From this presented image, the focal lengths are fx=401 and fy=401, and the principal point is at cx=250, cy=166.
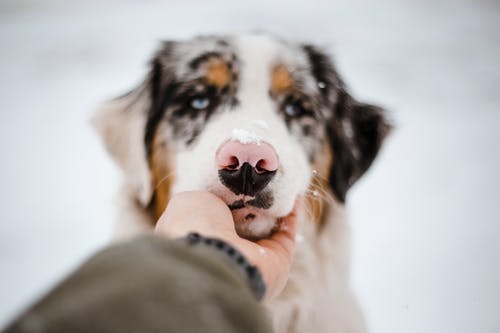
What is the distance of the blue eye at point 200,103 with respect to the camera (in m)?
1.73

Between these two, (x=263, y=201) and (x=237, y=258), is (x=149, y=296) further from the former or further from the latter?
Result: (x=263, y=201)

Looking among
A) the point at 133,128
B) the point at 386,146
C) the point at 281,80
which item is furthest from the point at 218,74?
the point at 386,146

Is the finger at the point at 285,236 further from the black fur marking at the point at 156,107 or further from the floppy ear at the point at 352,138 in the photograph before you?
the black fur marking at the point at 156,107

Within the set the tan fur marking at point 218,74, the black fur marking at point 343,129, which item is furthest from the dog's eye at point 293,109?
the tan fur marking at point 218,74

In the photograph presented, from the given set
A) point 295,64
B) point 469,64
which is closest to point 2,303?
point 295,64

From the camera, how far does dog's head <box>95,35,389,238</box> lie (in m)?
1.41

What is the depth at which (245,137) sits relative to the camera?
1210 mm

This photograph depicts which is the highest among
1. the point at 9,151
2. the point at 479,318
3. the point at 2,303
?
the point at 479,318

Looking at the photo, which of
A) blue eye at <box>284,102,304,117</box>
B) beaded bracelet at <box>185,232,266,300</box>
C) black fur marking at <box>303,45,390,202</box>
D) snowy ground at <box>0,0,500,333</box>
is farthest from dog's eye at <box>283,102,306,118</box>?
beaded bracelet at <box>185,232,266,300</box>

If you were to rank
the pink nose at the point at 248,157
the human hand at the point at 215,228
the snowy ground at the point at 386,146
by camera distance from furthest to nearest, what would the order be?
the snowy ground at the point at 386,146
the pink nose at the point at 248,157
the human hand at the point at 215,228

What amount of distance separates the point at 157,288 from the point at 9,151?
3.32m

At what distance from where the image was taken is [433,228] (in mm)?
2572

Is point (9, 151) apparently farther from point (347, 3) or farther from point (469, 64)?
point (469, 64)

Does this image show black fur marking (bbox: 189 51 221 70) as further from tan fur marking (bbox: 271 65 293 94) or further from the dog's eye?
the dog's eye
